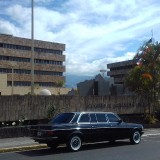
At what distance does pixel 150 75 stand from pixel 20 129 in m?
12.2

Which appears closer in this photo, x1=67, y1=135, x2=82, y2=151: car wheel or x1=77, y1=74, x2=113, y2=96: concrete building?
x1=67, y1=135, x2=82, y2=151: car wheel

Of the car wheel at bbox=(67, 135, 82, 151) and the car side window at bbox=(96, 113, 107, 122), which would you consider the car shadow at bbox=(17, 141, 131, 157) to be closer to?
the car wheel at bbox=(67, 135, 82, 151)

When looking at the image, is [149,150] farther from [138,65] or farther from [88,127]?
[138,65]

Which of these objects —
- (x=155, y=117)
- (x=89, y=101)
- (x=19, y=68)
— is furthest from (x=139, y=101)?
(x=19, y=68)

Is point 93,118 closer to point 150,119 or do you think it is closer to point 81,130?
point 81,130

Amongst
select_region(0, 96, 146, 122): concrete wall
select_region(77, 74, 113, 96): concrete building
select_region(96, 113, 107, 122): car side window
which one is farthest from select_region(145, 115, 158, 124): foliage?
select_region(96, 113, 107, 122): car side window

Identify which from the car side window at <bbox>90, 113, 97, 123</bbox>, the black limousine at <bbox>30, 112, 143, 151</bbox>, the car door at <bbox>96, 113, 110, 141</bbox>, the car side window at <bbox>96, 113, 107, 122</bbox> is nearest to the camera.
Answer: the black limousine at <bbox>30, 112, 143, 151</bbox>

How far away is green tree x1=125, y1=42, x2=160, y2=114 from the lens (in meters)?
31.0

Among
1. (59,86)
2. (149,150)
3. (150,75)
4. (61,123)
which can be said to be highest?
(59,86)

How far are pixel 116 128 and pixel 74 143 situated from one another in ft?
8.47

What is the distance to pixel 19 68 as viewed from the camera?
102875mm

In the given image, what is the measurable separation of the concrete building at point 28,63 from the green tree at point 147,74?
61.6 m

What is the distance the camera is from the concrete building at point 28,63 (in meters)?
98.4

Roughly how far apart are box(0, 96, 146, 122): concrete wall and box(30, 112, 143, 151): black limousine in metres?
6.50
